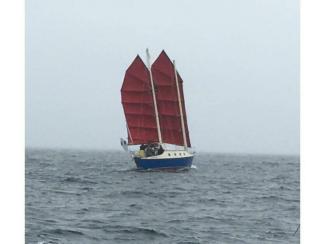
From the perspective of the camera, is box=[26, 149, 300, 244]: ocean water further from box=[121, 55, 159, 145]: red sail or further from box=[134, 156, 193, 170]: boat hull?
box=[134, 156, 193, 170]: boat hull

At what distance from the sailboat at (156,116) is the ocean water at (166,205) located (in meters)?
0.59

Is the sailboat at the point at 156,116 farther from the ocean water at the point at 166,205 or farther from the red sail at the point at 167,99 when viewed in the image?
the ocean water at the point at 166,205

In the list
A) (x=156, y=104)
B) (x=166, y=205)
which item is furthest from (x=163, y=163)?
(x=166, y=205)

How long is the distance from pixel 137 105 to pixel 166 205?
2869mm

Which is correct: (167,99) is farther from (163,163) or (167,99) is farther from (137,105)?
(163,163)

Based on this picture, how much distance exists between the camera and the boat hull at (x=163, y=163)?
1002 cm

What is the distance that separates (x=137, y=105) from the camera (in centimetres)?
1092

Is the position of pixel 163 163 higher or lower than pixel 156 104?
lower

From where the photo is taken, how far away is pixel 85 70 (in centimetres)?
845

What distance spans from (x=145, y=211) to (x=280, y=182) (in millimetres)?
1732

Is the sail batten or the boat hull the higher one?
the sail batten

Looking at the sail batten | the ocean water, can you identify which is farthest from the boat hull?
the ocean water

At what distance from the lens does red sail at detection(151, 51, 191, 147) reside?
348 inches
